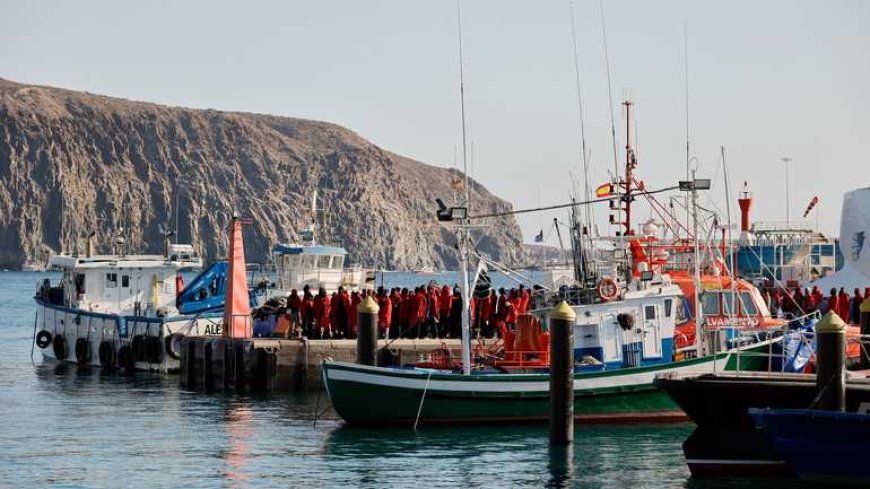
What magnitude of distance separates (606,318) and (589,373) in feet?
4.68

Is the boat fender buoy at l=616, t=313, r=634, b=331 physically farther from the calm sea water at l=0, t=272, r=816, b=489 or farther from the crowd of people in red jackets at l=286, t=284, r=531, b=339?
the crowd of people in red jackets at l=286, t=284, r=531, b=339

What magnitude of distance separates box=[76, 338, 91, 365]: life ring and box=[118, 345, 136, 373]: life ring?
2.63 meters

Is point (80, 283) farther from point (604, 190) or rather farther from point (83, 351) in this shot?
point (604, 190)

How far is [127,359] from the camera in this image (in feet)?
147

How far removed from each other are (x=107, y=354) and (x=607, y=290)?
2146 cm

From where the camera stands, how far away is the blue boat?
2145cm

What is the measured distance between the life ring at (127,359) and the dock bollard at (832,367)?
2732 centimetres

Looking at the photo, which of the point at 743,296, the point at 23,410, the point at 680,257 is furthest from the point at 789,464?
the point at 23,410

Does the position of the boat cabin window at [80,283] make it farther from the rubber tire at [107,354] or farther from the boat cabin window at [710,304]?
the boat cabin window at [710,304]

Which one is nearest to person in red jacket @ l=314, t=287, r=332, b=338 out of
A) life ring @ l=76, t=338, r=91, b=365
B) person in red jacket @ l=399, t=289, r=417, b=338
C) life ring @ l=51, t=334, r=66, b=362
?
person in red jacket @ l=399, t=289, r=417, b=338

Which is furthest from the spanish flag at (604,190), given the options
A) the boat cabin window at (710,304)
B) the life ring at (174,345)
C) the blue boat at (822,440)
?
the life ring at (174,345)

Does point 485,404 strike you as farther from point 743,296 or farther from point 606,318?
point 743,296

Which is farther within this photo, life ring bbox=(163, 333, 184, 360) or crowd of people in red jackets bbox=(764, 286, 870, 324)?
life ring bbox=(163, 333, 184, 360)

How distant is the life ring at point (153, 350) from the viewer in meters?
44.3
